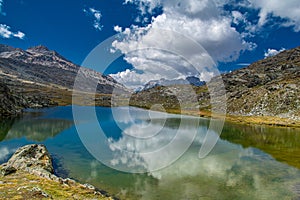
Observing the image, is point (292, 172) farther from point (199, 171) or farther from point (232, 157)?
point (199, 171)

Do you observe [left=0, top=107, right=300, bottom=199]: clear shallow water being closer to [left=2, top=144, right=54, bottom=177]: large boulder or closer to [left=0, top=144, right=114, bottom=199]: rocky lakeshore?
[left=2, top=144, right=54, bottom=177]: large boulder

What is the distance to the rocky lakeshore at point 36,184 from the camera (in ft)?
88.8

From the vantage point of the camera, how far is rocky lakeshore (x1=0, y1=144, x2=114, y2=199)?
27078 millimetres

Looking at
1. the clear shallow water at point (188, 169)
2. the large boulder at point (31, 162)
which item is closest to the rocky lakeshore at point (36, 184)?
the large boulder at point (31, 162)

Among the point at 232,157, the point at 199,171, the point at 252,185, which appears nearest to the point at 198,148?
the point at 232,157

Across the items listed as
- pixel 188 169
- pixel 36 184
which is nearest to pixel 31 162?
pixel 36 184

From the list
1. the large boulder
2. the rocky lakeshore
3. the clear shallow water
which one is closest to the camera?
the rocky lakeshore

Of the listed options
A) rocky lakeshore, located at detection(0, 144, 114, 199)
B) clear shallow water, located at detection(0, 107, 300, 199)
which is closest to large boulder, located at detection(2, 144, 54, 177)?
rocky lakeshore, located at detection(0, 144, 114, 199)

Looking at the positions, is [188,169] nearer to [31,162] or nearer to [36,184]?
[36,184]

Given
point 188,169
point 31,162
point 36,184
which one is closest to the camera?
point 36,184

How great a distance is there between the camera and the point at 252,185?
4025 cm

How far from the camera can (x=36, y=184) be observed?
31.6 metres

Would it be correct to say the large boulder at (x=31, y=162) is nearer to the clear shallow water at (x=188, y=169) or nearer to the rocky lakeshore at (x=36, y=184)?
the rocky lakeshore at (x=36, y=184)

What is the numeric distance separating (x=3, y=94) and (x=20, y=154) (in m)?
113
